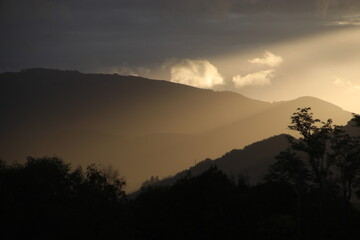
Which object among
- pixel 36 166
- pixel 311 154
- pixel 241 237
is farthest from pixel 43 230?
pixel 311 154

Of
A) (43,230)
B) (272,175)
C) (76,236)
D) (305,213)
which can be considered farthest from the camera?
(272,175)

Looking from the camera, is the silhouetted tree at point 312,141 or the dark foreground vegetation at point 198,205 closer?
the dark foreground vegetation at point 198,205

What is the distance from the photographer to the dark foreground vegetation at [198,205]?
7362 cm

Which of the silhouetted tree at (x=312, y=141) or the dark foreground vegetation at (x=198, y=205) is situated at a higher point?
the silhouetted tree at (x=312, y=141)

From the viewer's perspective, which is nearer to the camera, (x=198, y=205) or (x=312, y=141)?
(x=312, y=141)

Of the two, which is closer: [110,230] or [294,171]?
[110,230]

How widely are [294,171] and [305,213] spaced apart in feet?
21.1

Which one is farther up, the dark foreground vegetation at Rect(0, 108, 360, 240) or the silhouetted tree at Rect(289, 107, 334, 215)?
the silhouetted tree at Rect(289, 107, 334, 215)

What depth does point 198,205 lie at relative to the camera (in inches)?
3465

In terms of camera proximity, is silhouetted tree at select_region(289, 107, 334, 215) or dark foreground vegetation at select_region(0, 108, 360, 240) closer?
dark foreground vegetation at select_region(0, 108, 360, 240)

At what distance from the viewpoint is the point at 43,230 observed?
248 ft

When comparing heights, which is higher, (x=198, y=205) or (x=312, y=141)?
(x=312, y=141)

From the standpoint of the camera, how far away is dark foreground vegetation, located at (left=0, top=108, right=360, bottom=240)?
73.6 metres

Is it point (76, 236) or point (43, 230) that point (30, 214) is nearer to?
point (43, 230)
